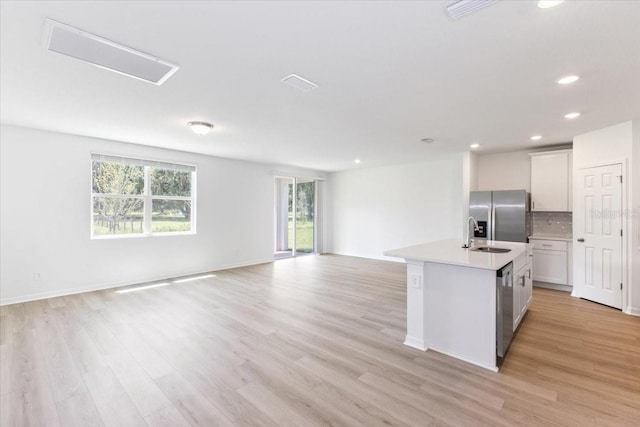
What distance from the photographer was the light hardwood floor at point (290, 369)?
1916 mm

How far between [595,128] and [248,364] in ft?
18.7

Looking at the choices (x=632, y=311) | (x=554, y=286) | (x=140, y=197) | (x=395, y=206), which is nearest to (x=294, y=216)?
(x=395, y=206)

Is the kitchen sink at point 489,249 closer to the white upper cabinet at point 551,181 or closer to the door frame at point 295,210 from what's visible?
the white upper cabinet at point 551,181

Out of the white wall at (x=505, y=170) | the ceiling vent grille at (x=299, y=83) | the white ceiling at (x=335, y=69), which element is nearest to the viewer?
the white ceiling at (x=335, y=69)

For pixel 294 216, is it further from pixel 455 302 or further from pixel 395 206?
pixel 455 302

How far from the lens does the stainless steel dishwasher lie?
8.10 feet

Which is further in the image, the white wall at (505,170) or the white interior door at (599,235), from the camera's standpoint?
the white wall at (505,170)

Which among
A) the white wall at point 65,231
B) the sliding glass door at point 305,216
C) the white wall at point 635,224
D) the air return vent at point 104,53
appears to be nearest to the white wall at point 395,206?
the sliding glass door at point 305,216

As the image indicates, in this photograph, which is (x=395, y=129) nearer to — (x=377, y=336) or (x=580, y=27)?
(x=580, y=27)

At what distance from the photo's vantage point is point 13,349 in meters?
2.78

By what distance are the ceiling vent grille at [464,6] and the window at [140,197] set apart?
553cm

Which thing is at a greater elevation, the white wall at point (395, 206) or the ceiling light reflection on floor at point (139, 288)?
the white wall at point (395, 206)

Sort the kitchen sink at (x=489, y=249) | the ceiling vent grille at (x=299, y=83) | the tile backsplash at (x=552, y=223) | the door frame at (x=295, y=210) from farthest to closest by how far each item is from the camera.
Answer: the door frame at (x=295, y=210) < the tile backsplash at (x=552, y=223) < the kitchen sink at (x=489, y=249) < the ceiling vent grille at (x=299, y=83)

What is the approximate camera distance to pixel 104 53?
7.11 feet
